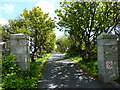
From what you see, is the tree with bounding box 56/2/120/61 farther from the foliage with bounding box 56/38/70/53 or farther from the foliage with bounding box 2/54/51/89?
the foliage with bounding box 56/38/70/53

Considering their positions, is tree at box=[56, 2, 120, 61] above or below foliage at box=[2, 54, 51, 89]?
above

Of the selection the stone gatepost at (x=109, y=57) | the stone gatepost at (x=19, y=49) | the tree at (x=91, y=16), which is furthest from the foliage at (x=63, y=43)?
the stone gatepost at (x=109, y=57)

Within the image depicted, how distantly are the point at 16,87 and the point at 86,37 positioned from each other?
10.0 m

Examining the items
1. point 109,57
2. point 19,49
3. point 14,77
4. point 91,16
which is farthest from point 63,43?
point 14,77

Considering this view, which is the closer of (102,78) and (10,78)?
(10,78)

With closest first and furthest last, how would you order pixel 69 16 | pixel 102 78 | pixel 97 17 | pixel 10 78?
pixel 10 78, pixel 102 78, pixel 97 17, pixel 69 16

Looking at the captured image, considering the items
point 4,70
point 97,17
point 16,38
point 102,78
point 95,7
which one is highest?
point 95,7

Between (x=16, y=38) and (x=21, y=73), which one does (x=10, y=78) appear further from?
(x=16, y=38)

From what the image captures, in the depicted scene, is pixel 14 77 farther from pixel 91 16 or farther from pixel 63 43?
pixel 63 43

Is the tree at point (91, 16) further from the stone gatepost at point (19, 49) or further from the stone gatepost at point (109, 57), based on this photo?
the stone gatepost at point (19, 49)

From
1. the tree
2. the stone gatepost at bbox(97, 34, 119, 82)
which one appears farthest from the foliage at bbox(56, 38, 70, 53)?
the stone gatepost at bbox(97, 34, 119, 82)

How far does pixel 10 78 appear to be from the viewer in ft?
21.5

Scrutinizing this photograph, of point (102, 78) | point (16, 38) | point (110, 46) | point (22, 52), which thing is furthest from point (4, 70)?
point (110, 46)

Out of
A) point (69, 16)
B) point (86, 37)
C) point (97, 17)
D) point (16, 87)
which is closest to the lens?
point (16, 87)
